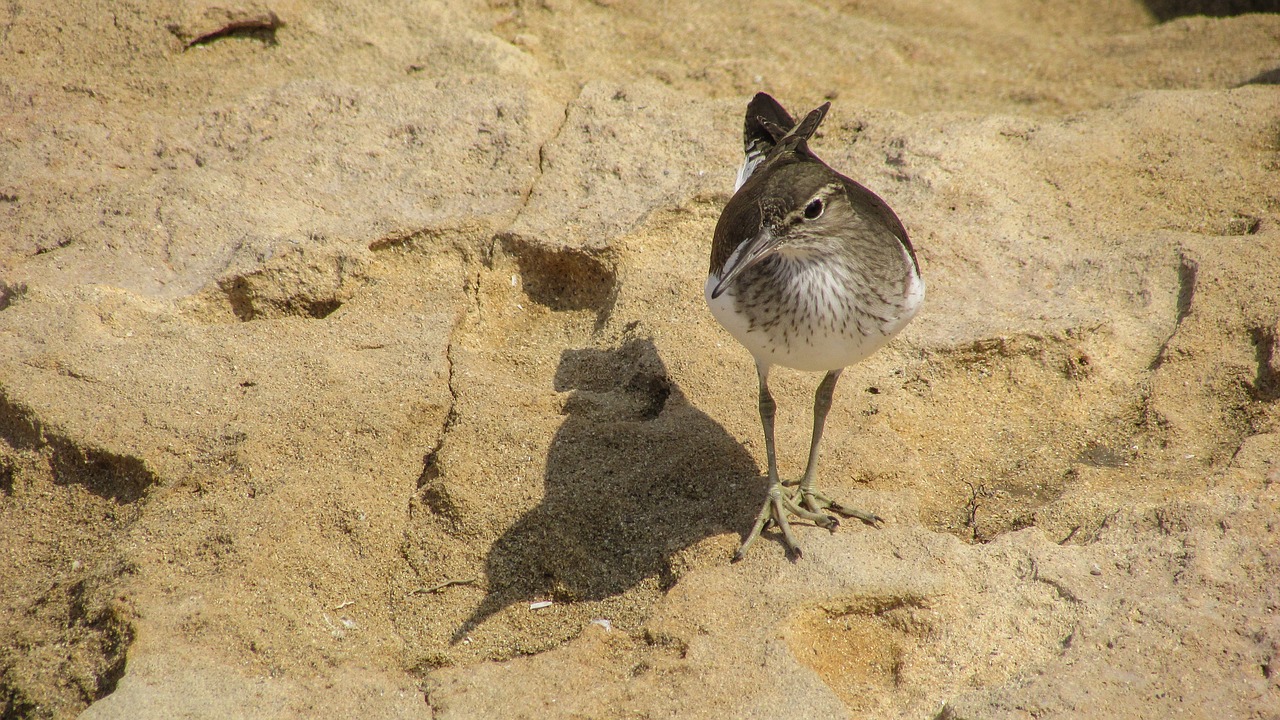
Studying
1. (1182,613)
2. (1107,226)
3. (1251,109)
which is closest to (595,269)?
(1107,226)

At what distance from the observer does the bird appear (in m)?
3.47

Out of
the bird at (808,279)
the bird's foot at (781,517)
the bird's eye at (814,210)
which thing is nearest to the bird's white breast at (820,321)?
the bird at (808,279)

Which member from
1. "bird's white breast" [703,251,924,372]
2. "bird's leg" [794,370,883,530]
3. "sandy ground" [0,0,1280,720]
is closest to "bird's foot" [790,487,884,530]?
"bird's leg" [794,370,883,530]

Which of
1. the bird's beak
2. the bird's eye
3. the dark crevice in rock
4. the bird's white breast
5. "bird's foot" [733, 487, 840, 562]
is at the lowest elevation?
the dark crevice in rock

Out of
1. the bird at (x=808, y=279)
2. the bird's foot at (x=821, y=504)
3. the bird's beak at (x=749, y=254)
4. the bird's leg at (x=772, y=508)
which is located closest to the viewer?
the bird's beak at (x=749, y=254)

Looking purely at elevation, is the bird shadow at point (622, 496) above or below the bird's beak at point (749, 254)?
below

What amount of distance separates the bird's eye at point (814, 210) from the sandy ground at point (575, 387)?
130 cm

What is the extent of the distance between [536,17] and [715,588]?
Result: 498cm

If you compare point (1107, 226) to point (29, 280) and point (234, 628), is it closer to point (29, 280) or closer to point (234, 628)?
point (234, 628)

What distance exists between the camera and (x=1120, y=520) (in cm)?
371

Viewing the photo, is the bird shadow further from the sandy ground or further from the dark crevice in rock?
the dark crevice in rock

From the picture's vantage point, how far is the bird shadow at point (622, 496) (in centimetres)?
387

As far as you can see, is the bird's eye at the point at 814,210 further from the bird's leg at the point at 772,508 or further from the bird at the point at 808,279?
the bird's leg at the point at 772,508

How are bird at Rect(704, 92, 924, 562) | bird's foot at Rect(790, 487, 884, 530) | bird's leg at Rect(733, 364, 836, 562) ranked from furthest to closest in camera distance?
1. bird's foot at Rect(790, 487, 884, 530)
2. bird's leg at Rect(733, 364, 836, 562)
3. bird at Rect(704, 92, 924, 562)
